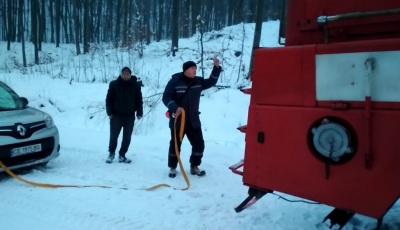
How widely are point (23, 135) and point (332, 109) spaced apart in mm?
4665

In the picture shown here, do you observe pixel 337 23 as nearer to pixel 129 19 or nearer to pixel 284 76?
pixel 284 76

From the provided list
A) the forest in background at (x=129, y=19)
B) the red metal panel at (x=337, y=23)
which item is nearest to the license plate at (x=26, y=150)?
the red metal panel at (x=337, y=23)

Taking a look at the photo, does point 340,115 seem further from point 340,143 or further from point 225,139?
point 225,139

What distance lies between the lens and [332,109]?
251cm

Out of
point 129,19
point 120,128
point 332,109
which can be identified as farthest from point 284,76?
point 129,19

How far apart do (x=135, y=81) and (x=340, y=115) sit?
454 cm

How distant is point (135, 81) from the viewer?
6.45 meters

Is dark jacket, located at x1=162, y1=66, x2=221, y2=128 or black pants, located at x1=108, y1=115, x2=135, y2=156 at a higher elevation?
dark jacket, located at x1=162, y1=66, x2=221, y2=128

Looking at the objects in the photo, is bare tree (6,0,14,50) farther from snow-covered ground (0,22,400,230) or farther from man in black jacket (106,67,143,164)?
man in black jacket (106,67,143,164)

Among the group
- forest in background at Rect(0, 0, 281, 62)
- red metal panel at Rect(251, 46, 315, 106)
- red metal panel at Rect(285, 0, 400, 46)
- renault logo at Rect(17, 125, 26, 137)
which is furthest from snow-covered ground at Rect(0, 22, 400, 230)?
forest in background at Rect(0, 0, 281, 62)

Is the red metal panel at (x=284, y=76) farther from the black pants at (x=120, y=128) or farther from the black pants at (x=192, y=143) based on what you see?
the black pants at (x=120, y=128)

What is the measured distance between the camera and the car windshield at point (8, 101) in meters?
5.94

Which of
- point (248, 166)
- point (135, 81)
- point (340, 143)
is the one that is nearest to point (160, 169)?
point (135, 81)

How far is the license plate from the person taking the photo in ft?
17.6
